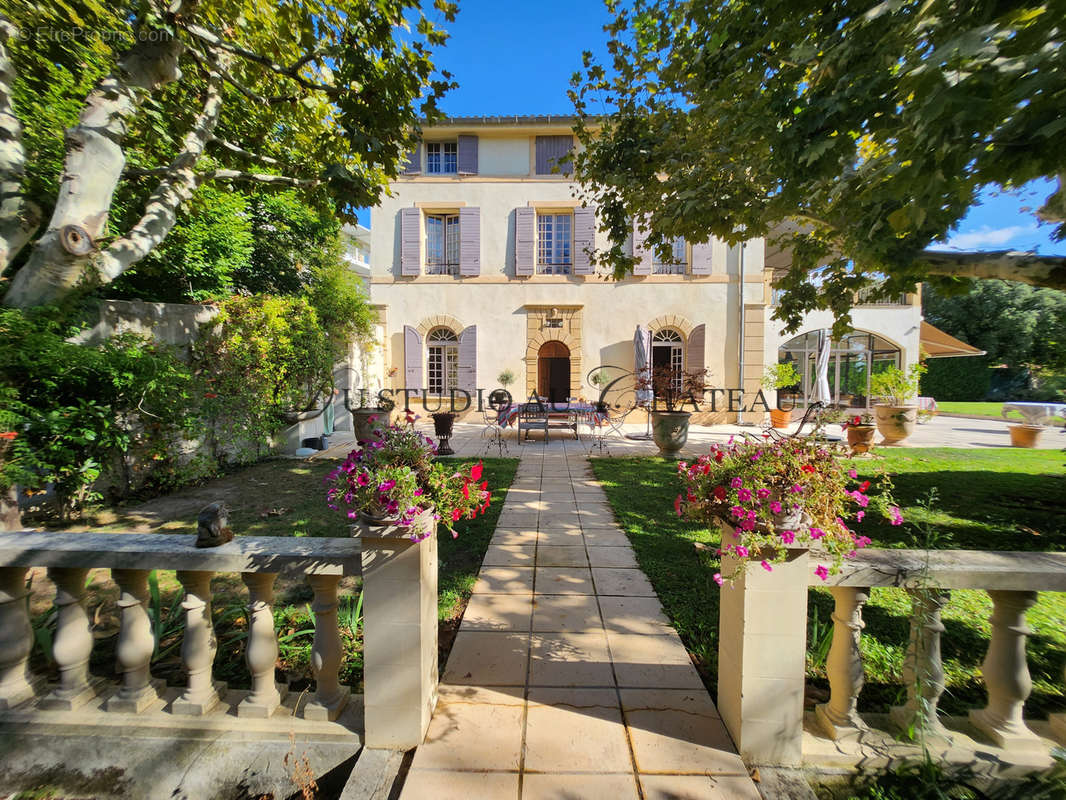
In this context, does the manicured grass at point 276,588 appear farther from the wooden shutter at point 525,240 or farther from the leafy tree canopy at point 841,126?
the wooden shutter at point 525,240

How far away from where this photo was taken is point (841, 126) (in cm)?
248

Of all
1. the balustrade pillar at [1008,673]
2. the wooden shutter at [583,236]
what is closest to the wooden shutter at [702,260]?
the wooden shutter at [583,236]

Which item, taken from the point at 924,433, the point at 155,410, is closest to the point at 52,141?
the point at 155,410

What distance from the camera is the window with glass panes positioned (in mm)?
11758

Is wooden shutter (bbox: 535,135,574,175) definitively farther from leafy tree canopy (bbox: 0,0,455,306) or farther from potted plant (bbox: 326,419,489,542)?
potted plant (bbox: 326,419,489,542)

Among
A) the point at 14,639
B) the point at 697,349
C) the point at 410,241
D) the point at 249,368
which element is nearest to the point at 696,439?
the point at 697,349

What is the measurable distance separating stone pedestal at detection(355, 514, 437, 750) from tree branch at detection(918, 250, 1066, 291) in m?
3.70

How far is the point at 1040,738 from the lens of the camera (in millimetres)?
1477

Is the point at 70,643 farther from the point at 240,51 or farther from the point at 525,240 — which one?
the point at 525,240

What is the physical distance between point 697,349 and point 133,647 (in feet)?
38.4

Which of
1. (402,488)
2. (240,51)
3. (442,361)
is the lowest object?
(402,488)

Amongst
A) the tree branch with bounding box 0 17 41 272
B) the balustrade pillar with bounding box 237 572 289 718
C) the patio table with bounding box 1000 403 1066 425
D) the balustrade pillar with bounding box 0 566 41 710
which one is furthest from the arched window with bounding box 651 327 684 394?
the balustrade pillar with bounding box 0 566 41 710

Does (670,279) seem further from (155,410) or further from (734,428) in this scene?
(155,410)

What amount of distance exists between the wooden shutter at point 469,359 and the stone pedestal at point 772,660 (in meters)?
10.6
